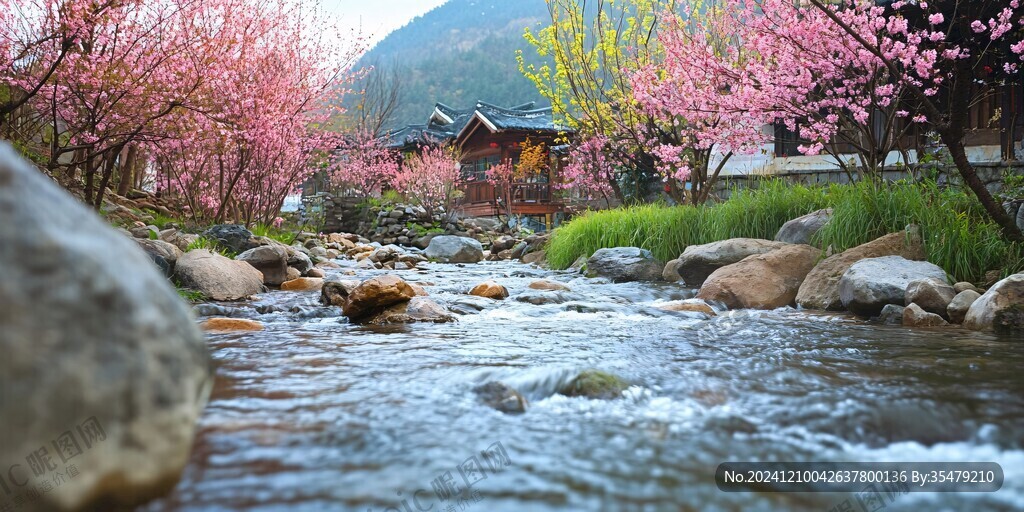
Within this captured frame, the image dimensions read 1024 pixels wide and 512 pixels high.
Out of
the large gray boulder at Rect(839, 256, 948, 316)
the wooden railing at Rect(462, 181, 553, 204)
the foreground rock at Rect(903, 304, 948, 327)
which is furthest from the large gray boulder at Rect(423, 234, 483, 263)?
the foreground rock at Rect(903, 304, 948, 327)

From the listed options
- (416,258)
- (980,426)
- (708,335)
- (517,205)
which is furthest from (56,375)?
(517,205)

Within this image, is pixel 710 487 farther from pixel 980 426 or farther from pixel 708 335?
pixel 708 335

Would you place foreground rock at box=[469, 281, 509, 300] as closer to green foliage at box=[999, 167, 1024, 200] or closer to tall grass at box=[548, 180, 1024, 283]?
tall grass at box=[548, 180, 1024, 283]

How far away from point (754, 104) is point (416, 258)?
26.1 feet

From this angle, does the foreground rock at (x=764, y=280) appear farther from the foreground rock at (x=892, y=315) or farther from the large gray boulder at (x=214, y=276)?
the large gray boulder at (x=214, y=276)

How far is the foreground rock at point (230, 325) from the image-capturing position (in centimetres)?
434

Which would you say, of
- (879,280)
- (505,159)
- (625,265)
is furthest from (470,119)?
(879,280)

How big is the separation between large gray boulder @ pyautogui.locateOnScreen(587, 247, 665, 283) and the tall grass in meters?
0.56

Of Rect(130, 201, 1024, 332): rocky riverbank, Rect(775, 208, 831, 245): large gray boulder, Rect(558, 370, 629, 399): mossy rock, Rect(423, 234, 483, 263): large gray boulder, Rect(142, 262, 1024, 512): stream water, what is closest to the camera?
Rect(142, 262, 1024, 512): stream water

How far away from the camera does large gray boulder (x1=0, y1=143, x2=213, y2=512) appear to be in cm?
108

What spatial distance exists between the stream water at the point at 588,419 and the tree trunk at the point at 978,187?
162cm

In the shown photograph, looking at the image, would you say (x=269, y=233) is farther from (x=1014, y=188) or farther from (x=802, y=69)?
(x=1014, y=188)

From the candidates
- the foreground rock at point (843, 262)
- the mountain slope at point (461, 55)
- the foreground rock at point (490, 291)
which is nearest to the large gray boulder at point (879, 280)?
the foreground rock at point (843, 262)

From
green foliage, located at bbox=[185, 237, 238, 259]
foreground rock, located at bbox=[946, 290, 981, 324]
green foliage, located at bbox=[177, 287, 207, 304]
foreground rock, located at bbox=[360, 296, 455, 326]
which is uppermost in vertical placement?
green foliage, located at bbox=[185, 237, 238, 259]
